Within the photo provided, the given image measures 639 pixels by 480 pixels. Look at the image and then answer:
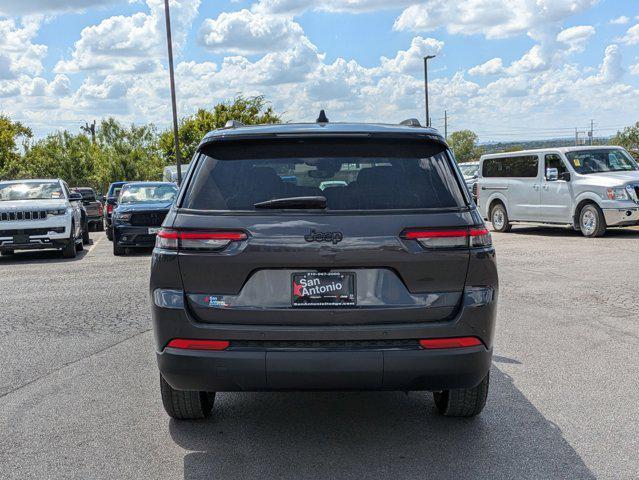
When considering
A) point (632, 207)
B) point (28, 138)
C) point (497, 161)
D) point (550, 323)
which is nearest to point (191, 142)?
point (28, 138)

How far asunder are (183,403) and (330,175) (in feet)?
5.42

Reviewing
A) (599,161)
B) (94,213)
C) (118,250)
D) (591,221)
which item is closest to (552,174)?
(599,161)

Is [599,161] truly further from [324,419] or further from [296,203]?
[296,203]

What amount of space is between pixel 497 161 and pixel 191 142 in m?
42.0

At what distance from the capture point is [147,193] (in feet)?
59.7

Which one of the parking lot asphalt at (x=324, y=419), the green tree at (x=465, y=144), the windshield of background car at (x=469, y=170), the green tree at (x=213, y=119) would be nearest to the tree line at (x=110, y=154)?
the green tree at (x=213, y=119)

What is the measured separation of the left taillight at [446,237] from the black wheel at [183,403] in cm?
165

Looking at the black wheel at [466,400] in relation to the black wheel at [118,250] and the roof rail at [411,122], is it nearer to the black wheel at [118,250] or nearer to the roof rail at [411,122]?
the roof rail at [411,122]

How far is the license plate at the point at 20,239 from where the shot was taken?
51.6ft

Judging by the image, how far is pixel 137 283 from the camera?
1141cm

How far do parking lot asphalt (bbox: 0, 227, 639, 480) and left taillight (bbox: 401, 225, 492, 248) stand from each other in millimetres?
1123

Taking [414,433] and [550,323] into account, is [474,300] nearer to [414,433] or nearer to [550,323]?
[414,433]

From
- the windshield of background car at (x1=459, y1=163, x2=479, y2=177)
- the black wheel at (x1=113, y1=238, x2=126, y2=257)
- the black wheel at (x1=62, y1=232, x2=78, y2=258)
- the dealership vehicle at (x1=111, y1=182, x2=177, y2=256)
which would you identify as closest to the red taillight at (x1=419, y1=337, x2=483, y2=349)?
the dealership vehicle at (x1=111, y1=182, x2=177, y2=256)

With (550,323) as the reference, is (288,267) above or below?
above
